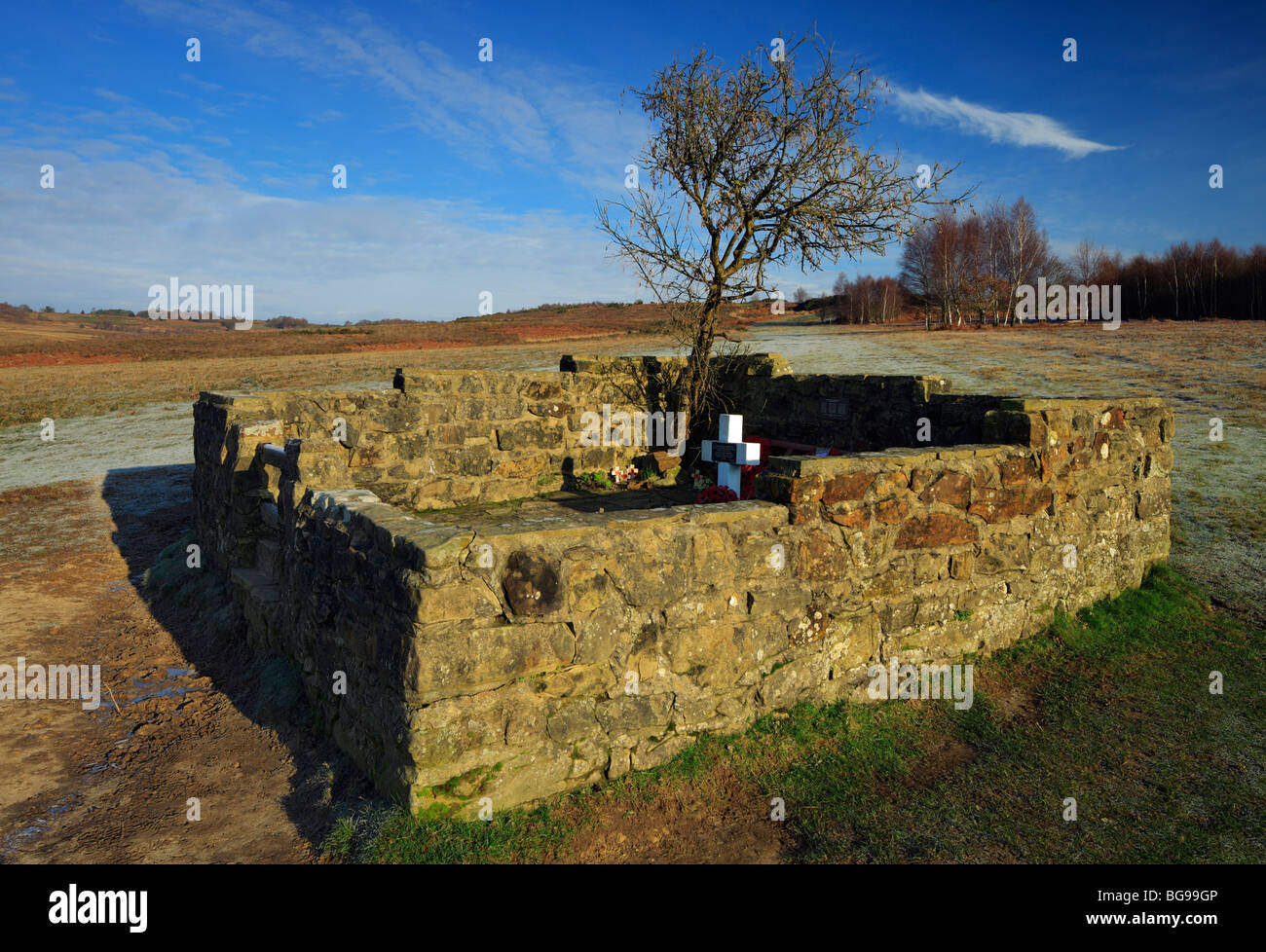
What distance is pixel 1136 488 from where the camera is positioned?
681 cm

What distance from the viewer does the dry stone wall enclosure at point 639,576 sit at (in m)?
3.55

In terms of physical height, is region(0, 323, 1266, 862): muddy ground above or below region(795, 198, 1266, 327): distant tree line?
below

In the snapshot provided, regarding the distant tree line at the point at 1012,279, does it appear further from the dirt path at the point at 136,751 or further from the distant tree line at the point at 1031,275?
the dirt path at the point at 136,751

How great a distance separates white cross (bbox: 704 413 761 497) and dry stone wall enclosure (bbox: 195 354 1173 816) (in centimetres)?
191

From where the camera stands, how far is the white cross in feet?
23.3

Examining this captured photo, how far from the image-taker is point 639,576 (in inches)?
155

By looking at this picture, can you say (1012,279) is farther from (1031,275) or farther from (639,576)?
(639,576)

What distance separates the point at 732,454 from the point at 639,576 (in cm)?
352

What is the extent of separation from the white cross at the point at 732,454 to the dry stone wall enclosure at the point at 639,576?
191 centimetres

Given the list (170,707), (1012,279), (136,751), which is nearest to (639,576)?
(136,751)

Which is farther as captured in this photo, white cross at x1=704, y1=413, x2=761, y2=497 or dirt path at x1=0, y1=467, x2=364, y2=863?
white cross at x1=704, y1=413, x2=761, y2=497

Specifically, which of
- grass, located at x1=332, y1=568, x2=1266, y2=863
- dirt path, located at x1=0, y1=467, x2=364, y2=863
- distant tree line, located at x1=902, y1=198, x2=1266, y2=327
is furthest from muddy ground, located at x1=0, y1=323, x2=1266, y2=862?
distant tree line, located at x1=902, y1=198, x2=1266, y2=327

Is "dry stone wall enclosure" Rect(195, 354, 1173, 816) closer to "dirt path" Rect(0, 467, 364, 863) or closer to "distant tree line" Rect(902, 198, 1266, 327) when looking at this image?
"dirt path" Rect(0, 467, 364, 863)

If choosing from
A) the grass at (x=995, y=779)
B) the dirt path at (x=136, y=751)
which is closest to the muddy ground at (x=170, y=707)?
the dirt path at (x=136, y=751)
